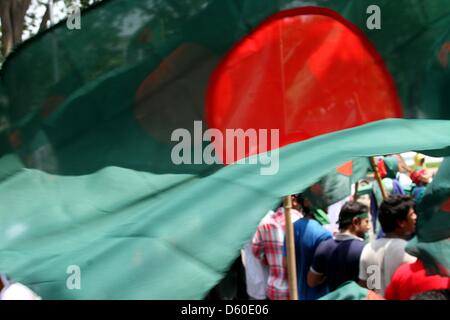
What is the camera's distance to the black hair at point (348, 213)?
427cm

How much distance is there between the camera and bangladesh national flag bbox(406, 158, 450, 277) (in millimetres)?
2826

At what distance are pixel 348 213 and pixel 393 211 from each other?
43cm

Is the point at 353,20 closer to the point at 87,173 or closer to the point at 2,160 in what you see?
the point at 87,173

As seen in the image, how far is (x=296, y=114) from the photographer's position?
2.83 m

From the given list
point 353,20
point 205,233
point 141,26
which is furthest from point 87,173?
point 353,20

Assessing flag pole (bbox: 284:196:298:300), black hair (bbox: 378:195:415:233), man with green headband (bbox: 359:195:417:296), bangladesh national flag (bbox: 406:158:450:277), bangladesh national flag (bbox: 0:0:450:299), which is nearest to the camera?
bangladesh national flag (bbox: 0:0:450:299)

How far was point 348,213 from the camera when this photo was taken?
4293 mm

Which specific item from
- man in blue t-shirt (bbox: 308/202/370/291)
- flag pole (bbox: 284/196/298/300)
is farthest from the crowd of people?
flag pole (bbox: 284/196/298/300)

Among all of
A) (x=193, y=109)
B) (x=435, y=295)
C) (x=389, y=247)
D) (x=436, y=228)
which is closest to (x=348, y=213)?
(x=389, y=247)

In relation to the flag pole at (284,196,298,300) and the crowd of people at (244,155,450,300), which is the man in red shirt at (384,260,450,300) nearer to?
the crowd of people at (244,155,450,300)

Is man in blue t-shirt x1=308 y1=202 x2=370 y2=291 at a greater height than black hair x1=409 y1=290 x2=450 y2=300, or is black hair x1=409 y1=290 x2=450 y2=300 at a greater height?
man in blue t-shirt x1=308 y1=202 x2=370 y2=291

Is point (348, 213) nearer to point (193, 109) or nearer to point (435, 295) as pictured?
point (435, 295)

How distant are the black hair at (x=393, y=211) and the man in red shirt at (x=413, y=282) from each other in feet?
2.65
